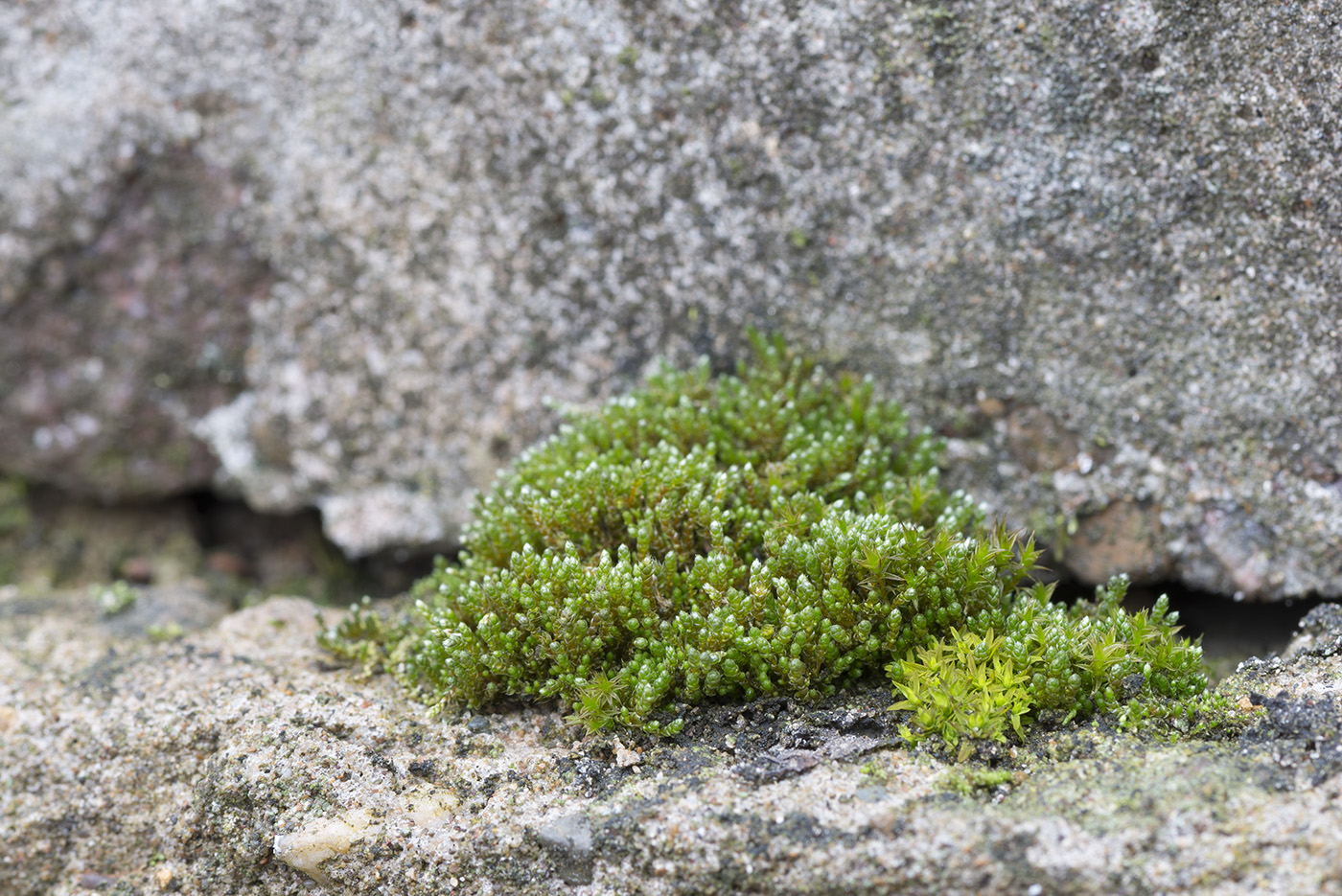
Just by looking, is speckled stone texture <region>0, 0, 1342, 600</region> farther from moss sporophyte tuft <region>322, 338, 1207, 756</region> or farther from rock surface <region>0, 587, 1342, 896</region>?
rock surface <region>0, 587, 1342, 896</region>

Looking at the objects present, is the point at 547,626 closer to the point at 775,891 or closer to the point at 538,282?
the point at 775,891

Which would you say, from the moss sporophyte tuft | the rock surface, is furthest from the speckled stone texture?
the rock surface

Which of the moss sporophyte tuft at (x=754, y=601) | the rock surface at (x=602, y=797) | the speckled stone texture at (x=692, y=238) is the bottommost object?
the rock surface at (x=602, y=797)

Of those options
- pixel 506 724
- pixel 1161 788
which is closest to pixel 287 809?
pixel 506 724

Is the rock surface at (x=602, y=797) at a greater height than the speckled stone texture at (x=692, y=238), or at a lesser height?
lesser

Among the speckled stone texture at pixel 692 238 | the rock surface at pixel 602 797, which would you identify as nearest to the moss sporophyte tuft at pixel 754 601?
the rock surface at pixel 602 797

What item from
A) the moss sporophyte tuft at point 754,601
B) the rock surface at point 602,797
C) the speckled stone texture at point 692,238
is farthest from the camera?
the speckled stone texture at point 692,238

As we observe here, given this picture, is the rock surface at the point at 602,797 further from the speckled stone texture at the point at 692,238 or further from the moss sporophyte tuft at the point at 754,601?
the speckled stone texture at the point at 692,238

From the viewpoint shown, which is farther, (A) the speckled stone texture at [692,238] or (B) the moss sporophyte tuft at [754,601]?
(A) the speckled stone texture at [692,238]
